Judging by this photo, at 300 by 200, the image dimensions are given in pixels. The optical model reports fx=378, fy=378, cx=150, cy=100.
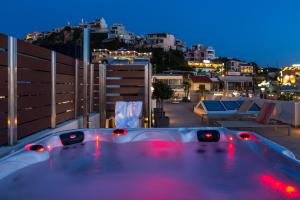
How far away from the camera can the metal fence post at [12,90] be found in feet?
11.2

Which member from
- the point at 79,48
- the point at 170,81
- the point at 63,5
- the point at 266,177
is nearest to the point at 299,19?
the point at 170,81

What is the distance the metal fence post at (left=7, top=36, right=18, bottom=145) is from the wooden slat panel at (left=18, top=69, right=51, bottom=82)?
200 millimetres

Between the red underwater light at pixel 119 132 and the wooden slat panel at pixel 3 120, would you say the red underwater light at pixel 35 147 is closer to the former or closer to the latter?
the wooden slat panel at pixel 3 120

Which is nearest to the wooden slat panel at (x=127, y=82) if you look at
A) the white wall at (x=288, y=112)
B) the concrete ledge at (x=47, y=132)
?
the concrete ledge at (x=47, y=132)

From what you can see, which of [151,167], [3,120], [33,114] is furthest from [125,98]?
[3,120]

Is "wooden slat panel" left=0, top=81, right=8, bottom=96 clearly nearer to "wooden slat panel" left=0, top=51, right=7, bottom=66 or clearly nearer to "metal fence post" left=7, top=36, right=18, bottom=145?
"metal fence post" left=7, top=36, right=18, bottom=145

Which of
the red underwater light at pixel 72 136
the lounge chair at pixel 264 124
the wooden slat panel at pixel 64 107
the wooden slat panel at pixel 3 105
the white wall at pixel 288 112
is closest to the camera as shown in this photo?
the wooden slat panel at pixel 3 105

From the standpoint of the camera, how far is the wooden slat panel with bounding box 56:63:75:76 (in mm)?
5056

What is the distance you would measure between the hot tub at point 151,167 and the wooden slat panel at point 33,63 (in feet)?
2.60

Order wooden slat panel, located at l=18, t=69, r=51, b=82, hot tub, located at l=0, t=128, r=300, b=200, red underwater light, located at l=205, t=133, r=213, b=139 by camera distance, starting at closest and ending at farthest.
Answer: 1. hot tub, located at l=0, t=128, r=300, b=200
2. wooden slat panel, located at l=18, t=69, r=51, b=82
3. red underwater light, located at l=205, t=133, r=213, b=139

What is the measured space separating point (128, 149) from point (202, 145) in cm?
97

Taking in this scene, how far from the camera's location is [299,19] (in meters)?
48.2

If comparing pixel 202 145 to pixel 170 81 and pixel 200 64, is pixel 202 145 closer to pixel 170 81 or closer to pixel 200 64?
pixel 170 81

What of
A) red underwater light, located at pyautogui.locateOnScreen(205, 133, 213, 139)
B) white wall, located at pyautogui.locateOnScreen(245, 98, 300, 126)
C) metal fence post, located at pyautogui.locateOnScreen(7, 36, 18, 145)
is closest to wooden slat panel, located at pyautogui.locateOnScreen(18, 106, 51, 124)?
metal fence post, located at pyautogui.locateOnScreen(7, 36, 18, 145)
